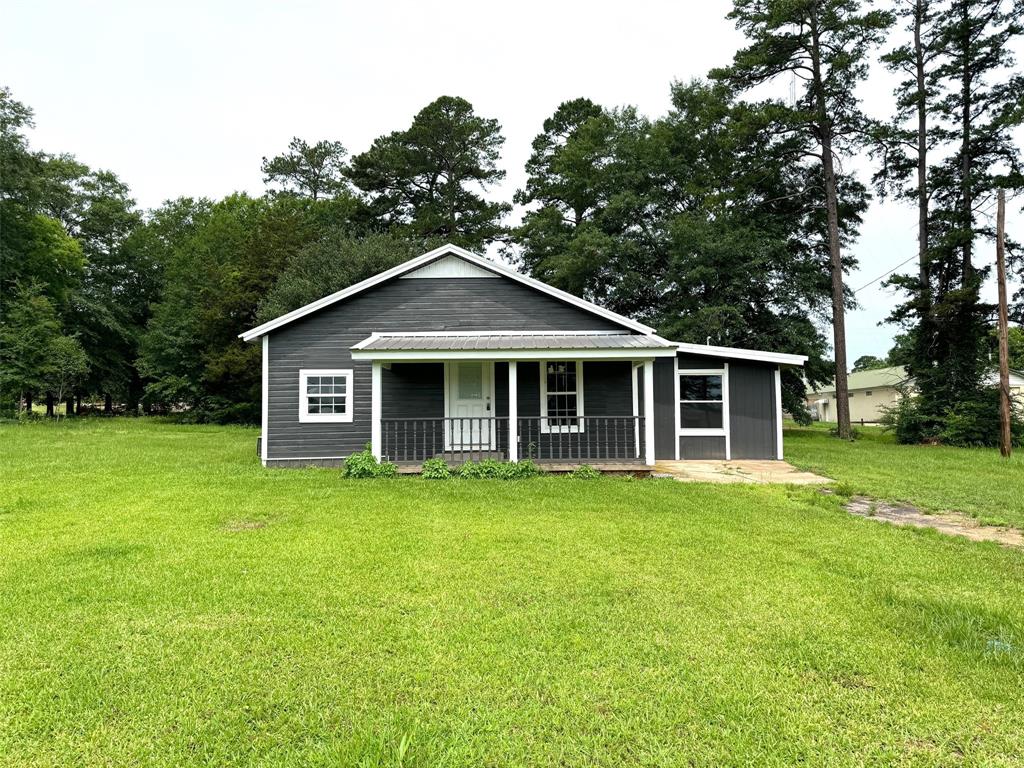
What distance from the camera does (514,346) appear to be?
A: 393 inches

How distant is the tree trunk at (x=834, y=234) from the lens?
18.2m

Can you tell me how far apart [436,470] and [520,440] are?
261cm

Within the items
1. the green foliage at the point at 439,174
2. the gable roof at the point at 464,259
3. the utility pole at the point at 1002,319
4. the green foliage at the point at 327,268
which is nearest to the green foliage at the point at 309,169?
the green foliage at the point at 439,174

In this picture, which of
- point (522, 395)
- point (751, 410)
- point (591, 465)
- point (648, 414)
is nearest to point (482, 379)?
point (522, 395)

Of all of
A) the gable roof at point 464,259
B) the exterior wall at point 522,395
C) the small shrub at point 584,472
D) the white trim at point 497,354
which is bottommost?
the small shrub at point 584,472

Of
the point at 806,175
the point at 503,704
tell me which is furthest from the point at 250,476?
the point at 806,175

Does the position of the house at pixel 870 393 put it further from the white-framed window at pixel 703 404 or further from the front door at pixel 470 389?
the front door at pixel 470 389

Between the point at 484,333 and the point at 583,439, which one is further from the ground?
the point at 484,333

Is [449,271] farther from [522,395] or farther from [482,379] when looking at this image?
[522,395]

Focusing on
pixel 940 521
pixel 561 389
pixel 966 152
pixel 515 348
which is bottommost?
pixel 940 521

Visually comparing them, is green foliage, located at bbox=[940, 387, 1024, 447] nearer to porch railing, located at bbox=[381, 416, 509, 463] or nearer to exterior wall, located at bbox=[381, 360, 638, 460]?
exterior wall, located at bbox=[381, 360, 638, 460]

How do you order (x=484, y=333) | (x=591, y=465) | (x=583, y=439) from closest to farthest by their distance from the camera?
(x=591, y=465) < (x=583, y=439) < (x=484, y=333)

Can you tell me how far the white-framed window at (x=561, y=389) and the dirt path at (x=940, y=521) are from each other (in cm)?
565

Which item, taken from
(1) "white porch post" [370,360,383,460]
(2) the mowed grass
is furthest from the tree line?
(2) the mowed grass
